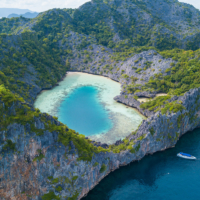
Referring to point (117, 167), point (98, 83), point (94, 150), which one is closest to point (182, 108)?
point (117, 167)

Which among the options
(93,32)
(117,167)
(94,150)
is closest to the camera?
(94,150)

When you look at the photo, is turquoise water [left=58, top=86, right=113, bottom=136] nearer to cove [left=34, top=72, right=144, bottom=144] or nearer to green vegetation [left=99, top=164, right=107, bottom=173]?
cove [left=34, top=72, right=144, bottom=144]

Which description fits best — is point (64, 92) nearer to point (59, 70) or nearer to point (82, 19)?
point (59, 70)

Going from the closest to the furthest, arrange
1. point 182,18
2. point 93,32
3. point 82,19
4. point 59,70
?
point 59,70 < point 93,32 < point 82,19 < point 182,18

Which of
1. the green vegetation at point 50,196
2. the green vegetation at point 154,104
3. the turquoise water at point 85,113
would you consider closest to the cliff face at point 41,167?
the green vegetation at point 50,196

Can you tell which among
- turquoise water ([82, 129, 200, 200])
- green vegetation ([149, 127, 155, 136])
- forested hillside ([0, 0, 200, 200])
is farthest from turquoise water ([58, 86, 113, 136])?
turquoise water ([82, 129, 200, 200])

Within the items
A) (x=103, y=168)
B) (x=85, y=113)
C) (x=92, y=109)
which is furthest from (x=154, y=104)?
(x=103, y=168)

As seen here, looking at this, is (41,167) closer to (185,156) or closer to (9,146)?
(9,146)

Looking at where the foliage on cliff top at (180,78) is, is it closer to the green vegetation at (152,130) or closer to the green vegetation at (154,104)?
the green vegetation at (154,104)
